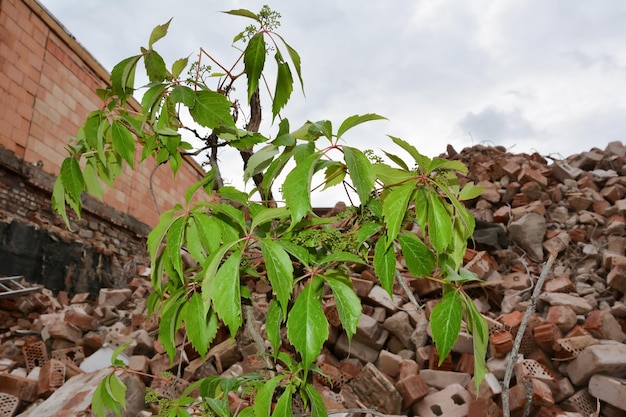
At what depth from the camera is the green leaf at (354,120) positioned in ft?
2.98

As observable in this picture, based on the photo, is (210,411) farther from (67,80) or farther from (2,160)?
(67,80)

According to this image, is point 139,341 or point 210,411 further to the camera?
point 139,341

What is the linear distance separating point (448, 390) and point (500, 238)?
1.88 meters

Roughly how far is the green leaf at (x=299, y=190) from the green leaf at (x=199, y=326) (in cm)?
39

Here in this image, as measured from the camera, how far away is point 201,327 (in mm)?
1042

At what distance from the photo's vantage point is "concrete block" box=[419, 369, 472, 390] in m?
2.56

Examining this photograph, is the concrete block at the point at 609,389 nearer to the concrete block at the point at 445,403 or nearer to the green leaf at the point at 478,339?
the concrete block at the point at 445,403

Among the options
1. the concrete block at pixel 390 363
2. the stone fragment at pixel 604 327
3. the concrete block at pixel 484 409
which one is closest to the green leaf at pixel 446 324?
the concrete block at pixel 484 409

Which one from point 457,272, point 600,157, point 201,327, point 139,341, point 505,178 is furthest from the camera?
point 600,157

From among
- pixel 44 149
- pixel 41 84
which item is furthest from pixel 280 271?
pixel 41 84

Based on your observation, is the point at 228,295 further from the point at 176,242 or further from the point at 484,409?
the point at 484,409

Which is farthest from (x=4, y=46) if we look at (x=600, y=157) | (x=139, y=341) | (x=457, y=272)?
(x=600, y=157)

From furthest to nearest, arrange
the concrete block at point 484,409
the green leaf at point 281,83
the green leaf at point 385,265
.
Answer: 1. the concrete block at point 484,409
2. the green leaf at point 281,83
3. the green leaf at point 385,265

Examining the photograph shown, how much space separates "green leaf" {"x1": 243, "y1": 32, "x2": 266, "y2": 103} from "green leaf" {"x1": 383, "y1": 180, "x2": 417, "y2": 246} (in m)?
0.46
